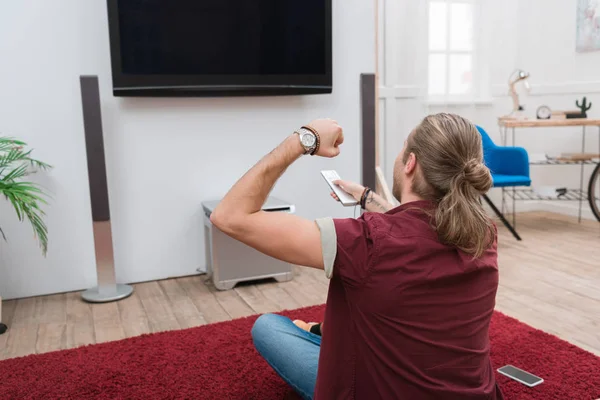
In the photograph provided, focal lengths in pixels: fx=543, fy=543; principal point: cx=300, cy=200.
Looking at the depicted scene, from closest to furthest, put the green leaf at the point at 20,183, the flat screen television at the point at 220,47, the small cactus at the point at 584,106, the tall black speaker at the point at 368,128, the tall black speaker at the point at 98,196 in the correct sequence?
the green leaf at the point at 20,183
the tall black speaker at the point at 98,196
the flat screen television at the point at 220,47
the tall black speaker at the point at 368,128
the small cactus at the point at 584,106

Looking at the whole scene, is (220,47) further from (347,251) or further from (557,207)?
(557,207)

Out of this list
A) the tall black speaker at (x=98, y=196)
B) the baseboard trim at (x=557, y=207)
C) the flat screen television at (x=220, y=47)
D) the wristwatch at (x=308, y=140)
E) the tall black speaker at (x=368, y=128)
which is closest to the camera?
the wristwatch at (x=308, y=140)

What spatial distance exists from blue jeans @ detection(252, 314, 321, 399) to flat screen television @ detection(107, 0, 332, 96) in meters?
1.72

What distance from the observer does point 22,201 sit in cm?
240

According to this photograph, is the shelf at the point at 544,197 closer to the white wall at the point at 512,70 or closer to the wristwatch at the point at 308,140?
the white wall at the point at 512,70

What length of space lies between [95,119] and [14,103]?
446mm

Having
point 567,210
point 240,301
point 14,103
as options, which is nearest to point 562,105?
point 567,210

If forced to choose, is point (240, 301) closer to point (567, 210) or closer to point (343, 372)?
point (343, 372)

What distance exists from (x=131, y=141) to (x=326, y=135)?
2.14m

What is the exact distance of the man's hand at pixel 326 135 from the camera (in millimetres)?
1139

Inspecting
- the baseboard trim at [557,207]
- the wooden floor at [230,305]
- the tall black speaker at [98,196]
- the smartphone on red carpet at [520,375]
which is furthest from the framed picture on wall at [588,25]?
the tall black speaker at [98,196]

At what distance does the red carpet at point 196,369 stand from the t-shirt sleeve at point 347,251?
1009mm

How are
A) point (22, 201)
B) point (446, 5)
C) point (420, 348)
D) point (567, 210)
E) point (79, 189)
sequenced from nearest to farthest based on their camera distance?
1. point (420, 348)
2. point (22, 201)
3. point (79, 189)
4. point (446, 5)
5. point (567, 210)

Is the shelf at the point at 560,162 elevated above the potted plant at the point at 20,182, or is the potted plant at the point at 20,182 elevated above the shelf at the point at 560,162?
the potted plant at the point at 20,182
